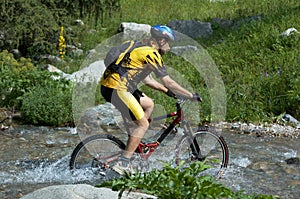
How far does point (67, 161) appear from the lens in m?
7.42

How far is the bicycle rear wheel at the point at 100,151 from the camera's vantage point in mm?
6410

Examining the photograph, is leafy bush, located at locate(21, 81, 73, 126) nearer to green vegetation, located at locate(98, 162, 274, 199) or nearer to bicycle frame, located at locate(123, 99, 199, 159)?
bicycle frame, located at locate(123, 99, 199, 159)

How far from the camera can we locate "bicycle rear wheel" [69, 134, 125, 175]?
641cm

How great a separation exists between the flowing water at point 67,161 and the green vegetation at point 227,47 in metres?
1.22

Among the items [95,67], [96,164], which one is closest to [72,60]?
[95,67]

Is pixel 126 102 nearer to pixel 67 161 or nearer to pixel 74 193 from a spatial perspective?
pixel 67 161

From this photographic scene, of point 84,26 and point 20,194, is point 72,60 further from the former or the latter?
point 20,194

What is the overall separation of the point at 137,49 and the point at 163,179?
3095mm

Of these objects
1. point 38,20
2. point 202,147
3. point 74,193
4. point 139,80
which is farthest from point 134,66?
point 38,20

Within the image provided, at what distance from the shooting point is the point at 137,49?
6129 millimetres

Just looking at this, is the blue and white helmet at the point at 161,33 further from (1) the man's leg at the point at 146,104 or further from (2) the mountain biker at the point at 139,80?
(1) the man's leg at the point at 146,104

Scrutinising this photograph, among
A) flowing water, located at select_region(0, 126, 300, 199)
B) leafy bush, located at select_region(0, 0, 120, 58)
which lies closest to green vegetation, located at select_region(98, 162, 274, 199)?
flowing water, located at select_region(0, 126, 300, 199)

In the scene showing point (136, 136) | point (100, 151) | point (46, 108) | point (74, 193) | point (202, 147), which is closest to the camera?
point (74, 193)

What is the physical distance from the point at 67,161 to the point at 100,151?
1078 mm
